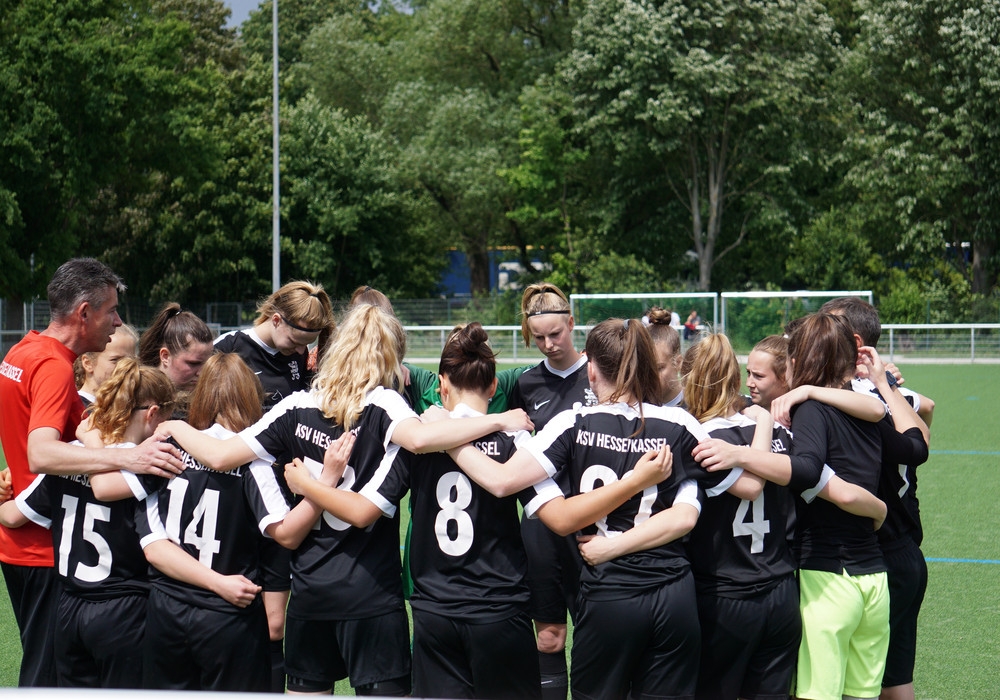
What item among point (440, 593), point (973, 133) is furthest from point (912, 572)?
point (973, 133)

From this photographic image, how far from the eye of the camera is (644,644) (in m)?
3.27

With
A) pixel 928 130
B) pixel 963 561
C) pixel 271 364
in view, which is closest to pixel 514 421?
pixel 271 364

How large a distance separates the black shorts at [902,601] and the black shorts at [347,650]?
189 cm

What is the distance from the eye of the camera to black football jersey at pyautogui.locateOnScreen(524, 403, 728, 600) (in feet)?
10.7

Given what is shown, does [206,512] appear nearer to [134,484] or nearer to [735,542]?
[134,484]

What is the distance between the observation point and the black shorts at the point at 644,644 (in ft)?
10.7

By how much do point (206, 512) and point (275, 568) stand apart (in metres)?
0.85

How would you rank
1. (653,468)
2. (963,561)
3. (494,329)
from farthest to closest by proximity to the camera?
(494,329) < (963,561) < (653,468)

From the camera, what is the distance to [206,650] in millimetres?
3465

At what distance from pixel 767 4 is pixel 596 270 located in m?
10.2

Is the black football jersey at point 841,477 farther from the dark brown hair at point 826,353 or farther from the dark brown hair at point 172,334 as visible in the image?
the dark brown hair at point 172,334

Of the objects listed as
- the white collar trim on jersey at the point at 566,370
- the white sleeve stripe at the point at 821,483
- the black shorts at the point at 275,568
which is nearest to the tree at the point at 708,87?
the white collar trim on jersey at the point at 566,370

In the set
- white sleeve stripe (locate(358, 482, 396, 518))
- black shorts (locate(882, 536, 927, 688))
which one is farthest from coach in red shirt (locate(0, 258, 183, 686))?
black shorts (locate(882, 536, 927, 688))

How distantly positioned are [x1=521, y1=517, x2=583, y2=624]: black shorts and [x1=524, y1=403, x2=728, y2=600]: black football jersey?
0.93m
